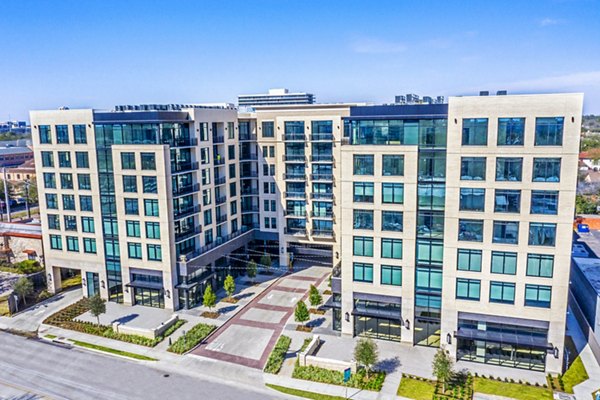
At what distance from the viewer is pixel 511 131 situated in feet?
114

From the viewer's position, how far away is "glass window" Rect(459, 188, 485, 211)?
36.5m

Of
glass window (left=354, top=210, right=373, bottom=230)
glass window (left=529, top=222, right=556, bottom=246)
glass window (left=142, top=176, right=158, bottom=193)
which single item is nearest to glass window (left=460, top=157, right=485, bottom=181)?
glass window (left=529, top=222, right=556, bottom=246)

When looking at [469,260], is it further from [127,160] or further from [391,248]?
[127,160]

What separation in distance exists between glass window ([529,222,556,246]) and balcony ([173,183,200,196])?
3358 centimetres

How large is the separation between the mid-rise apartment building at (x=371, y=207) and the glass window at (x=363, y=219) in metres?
0.13

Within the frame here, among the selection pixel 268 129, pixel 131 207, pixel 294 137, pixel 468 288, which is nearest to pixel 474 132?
pixel 468 288

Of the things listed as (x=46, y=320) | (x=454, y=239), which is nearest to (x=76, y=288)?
(x=46, y=320)

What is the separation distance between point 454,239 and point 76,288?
43.9 meters

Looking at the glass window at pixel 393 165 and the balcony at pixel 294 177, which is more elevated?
the glass window at pixel 393 165

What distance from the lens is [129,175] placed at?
4769 centimetres

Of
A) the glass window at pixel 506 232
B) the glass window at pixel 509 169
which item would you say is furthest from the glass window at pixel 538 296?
the glass window at pixel 509 169

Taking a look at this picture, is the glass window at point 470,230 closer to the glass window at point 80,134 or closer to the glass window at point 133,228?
the glass window at point 133,228

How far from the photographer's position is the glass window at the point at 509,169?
3509 centimetres

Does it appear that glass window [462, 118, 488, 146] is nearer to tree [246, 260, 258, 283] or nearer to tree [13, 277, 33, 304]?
tree [246, 260, 258, 283]
